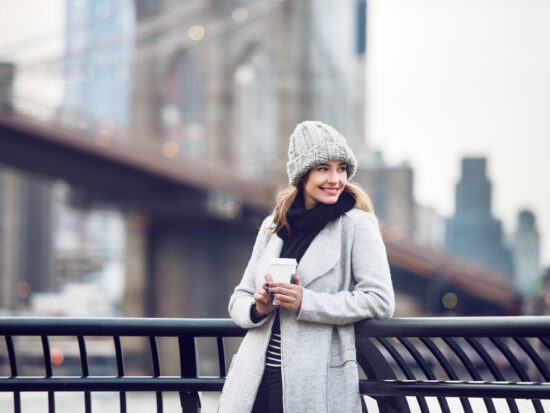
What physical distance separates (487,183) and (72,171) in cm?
12743

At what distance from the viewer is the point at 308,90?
1507 inches

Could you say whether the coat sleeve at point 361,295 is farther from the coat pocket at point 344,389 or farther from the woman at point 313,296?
the coat pocket at point 344,389

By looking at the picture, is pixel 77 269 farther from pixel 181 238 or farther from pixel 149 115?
pixel 181 238

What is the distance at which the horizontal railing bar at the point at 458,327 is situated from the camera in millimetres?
2586

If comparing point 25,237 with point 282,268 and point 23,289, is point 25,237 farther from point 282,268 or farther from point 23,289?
point 282,268

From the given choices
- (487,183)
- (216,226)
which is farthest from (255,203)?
(487,183)

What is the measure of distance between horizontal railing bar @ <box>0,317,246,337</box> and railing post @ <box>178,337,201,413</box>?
6 cm

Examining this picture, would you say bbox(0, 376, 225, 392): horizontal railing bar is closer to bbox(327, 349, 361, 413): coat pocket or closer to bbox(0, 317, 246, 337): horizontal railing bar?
bbox(0, 317, 246, 337): horizontal railing bar

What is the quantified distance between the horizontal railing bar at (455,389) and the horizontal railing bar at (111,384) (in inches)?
23.0

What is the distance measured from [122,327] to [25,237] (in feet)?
319

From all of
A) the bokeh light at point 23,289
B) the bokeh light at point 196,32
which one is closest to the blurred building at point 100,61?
the bokeh light at point 196,32

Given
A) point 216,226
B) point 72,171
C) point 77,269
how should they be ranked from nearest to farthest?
point 72,171, point 216,226, point 77,269

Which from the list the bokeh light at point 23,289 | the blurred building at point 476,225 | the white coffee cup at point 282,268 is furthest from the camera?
the blurred building at point 476,225

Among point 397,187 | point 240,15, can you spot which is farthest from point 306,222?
Answer: point 397,187
